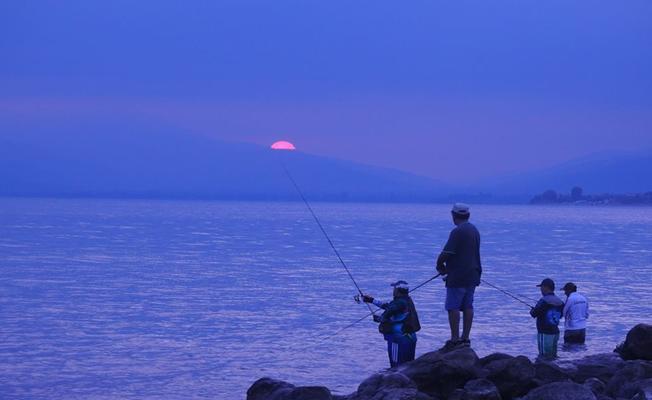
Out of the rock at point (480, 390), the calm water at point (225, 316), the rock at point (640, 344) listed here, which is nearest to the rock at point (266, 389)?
the calm water at point (225, 316)

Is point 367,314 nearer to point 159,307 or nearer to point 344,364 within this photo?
point 159,307

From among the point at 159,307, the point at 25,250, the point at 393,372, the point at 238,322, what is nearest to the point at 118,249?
the point at 25,250

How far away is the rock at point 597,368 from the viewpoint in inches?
535

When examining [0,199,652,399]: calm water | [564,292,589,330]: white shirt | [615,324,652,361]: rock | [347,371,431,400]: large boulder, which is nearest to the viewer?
[347,371,431,400]: large boulder

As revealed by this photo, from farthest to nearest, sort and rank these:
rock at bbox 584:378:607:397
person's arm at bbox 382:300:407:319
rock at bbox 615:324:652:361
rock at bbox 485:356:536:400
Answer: rock at bbox 615:324:652:361 → person's arm at bbox 382:300:407:319 → rock at bbox 584:378:607:397 → rock at bbox 485:356:536:400

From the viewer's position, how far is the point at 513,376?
1248 centimetres

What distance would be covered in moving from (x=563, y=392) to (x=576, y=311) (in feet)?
21.0

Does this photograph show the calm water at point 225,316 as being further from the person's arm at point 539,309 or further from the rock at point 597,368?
the rock at point 597,368

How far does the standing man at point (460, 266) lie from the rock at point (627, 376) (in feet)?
7.04

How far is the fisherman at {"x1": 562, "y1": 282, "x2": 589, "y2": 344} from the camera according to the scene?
1691 centimetres

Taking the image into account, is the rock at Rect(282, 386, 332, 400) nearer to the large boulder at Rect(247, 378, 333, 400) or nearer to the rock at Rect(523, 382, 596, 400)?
the large boulder at Rect(247, 378, 333, 400)

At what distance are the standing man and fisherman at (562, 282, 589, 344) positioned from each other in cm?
341

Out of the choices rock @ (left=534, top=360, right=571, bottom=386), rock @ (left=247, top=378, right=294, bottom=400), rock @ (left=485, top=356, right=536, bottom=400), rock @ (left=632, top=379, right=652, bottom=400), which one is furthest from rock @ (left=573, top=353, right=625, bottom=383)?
rock @ (left=247, top=378, right=294, bottom=400)

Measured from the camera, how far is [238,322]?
73.9 ft
